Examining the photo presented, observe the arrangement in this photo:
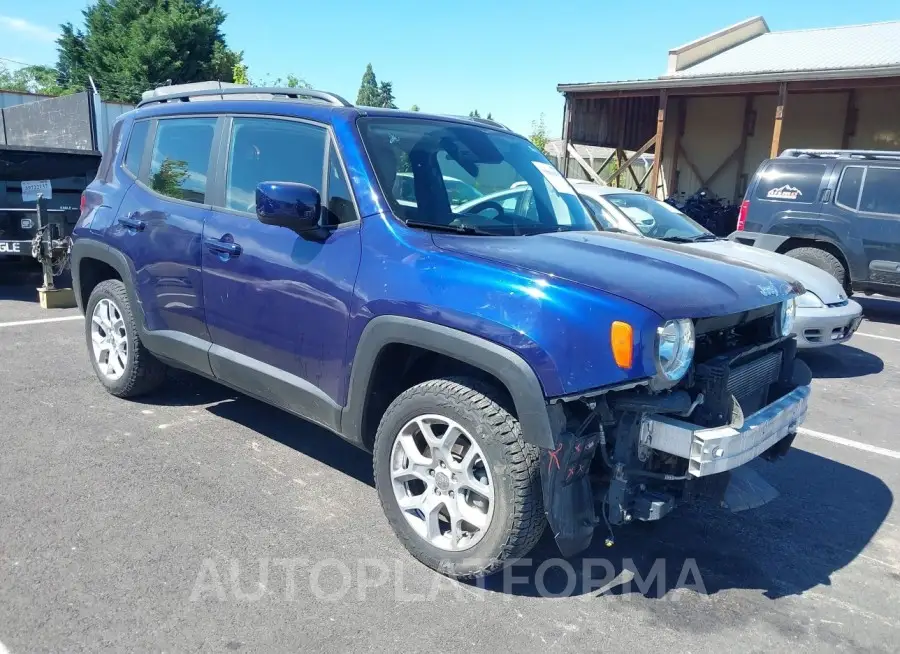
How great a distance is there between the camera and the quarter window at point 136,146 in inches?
185

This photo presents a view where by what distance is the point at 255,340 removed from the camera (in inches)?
147

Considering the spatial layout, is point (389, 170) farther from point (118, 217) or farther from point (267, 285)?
point (118, 217)

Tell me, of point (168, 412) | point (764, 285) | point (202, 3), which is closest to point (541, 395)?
point (764, 285)

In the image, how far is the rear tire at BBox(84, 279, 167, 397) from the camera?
186 inches

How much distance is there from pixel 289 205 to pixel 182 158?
1439 millimetres

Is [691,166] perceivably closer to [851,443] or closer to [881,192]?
[881,192]

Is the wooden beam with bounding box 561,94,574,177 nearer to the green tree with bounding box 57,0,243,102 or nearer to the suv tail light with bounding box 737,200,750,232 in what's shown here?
the suv tail light with bounding box 737,200,750,232

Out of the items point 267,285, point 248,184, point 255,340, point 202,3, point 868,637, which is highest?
point 202,3

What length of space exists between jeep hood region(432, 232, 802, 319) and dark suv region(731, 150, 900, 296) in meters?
6.40

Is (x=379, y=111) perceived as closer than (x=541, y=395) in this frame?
No

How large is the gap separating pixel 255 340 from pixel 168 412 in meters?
1.49

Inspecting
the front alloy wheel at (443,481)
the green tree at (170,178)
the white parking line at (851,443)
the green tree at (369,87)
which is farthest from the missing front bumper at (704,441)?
the green tree at (369,87)

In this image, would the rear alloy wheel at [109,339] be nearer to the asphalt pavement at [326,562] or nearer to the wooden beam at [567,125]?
the asphalt pavement at [326,562]

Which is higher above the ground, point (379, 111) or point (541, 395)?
point (379, 111)
